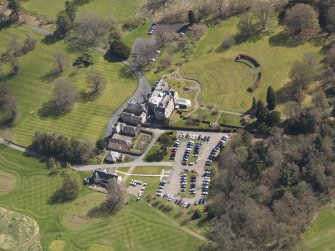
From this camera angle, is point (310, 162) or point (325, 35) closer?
point (310, 162)

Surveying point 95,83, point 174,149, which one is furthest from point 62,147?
point 174,149

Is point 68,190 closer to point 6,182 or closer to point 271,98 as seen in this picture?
point 6,182

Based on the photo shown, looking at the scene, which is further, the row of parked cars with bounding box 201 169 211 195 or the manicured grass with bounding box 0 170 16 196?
the manicured grass with bounding box 0 170 16 196

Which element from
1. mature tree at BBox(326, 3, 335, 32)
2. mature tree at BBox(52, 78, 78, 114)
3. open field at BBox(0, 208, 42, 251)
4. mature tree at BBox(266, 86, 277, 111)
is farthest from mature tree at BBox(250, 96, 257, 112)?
open field at BBox(0, 208, 42, 251)

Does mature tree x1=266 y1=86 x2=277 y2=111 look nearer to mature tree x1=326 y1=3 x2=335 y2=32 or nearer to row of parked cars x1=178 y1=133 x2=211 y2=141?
row of parked cars x1=178 y1=133 x2=211 y2=141

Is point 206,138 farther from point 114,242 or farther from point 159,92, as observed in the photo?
point 114,242

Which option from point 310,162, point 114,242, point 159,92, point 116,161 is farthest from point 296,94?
point 114,242
